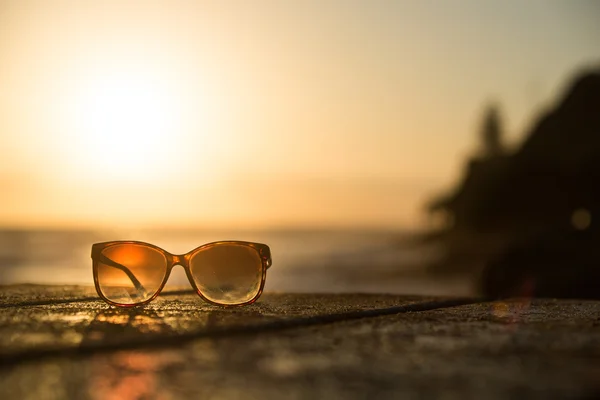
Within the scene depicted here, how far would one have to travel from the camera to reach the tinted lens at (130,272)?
237 cm

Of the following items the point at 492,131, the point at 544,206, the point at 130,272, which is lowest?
the point at 130,272

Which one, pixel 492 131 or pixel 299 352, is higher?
pixel 492 131

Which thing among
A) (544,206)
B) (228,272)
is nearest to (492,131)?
(544,206)

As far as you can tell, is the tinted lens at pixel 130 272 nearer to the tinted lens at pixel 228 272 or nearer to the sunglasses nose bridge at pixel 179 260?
the sunglasses nose bridge at pixel 179 260

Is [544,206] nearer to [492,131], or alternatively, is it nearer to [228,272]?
[228,272]

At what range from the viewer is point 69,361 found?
50.0 inches

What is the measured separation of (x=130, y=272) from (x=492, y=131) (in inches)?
2410

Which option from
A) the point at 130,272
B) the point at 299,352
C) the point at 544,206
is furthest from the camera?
the point at 544,206

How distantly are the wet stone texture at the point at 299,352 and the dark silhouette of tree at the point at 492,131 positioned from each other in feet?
193

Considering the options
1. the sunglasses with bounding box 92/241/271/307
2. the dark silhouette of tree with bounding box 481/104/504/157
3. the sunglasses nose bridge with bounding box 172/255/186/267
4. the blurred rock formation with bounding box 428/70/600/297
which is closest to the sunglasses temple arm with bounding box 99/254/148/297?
the sunglasses with bounding box 92/241/271/307

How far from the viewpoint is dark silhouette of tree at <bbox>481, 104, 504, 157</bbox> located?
59.2m

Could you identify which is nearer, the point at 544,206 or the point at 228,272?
the point at 228,272

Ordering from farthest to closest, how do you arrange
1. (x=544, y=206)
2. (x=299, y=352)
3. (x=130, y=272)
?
1. (x=544, y=206)
2. (x=130, y=272)
3. (x=299, y=352)

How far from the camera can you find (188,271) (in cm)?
250
